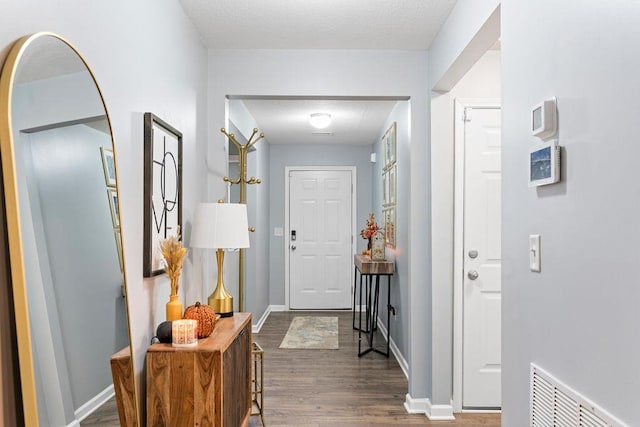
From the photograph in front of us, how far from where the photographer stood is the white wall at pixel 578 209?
1175 millimetres

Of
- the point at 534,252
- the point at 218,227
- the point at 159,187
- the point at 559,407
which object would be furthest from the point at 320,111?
the point at 559,407

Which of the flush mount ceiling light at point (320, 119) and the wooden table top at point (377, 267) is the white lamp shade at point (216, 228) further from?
the flush mount ceiling light at point (320, 119)

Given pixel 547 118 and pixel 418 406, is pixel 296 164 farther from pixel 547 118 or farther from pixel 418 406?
pixel 547 118

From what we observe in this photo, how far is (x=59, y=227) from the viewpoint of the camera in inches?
54.7

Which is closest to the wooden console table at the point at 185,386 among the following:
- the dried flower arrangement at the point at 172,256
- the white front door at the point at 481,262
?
the dried flower arrangement at the point at 172,256

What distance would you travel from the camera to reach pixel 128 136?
6.59ft

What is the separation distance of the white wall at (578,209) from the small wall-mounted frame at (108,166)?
146 cm

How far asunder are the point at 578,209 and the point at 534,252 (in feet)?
1.04

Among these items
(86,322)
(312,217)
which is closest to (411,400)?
(86,322)

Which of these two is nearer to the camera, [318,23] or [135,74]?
[135,74]

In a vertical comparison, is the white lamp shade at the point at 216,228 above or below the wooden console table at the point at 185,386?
above

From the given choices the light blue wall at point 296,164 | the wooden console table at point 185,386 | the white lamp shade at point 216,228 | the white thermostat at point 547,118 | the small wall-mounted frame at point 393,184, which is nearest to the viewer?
the white thermostat at point 547,118

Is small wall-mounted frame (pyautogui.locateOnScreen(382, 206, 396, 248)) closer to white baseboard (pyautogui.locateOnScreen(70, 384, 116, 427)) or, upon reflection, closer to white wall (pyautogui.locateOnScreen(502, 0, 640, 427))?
white wall (pyautogui.locateOnScreen(502, 0, 640, 427))

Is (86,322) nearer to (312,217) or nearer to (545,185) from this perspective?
(545,185)
